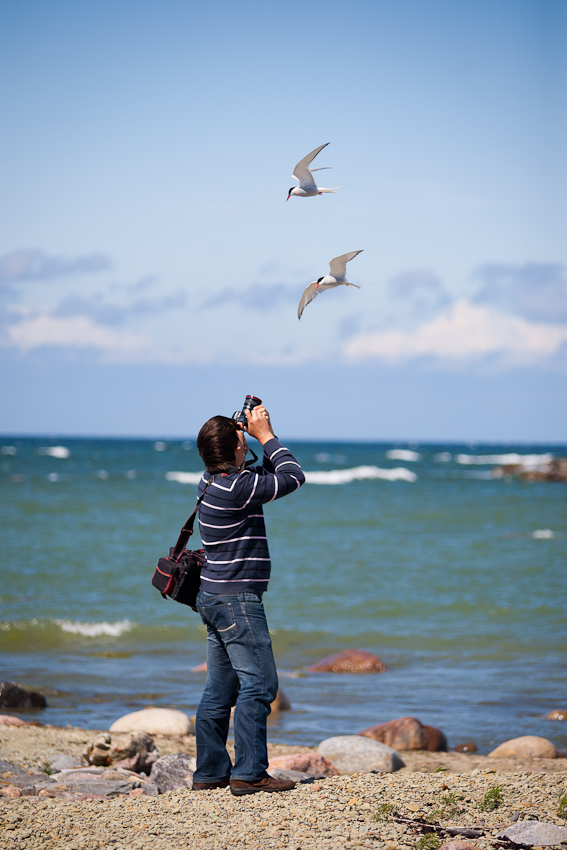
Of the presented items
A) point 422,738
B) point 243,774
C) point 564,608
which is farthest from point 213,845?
point 564,608

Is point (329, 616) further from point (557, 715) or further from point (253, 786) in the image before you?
point (253, 786)

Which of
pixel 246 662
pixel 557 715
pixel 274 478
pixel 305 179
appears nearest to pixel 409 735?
pixel 557 715

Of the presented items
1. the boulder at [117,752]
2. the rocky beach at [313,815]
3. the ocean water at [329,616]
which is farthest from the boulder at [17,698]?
the rocky beach at [313,815]

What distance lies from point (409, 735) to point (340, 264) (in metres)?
Answer: 4.42

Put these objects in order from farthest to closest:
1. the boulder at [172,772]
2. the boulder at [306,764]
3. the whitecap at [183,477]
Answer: the whitecap at [183,477] → the boulder at [306,764] → the boulder at [172,772]

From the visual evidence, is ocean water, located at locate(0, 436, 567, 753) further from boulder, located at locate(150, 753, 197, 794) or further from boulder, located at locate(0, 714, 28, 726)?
boulder, located at locate(150, 753, 197, 794)

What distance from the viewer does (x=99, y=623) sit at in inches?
469

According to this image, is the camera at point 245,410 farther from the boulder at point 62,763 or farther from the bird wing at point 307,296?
the boulder at point 62,763

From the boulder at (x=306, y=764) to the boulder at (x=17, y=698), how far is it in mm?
3275

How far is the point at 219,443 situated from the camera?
4262 millimetres

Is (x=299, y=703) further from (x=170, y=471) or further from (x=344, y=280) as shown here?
(x=170, y=471)

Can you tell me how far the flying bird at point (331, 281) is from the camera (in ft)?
14.7

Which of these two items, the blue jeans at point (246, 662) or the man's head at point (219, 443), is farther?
the man's head at point (219, 443)

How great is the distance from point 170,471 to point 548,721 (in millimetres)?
40311
